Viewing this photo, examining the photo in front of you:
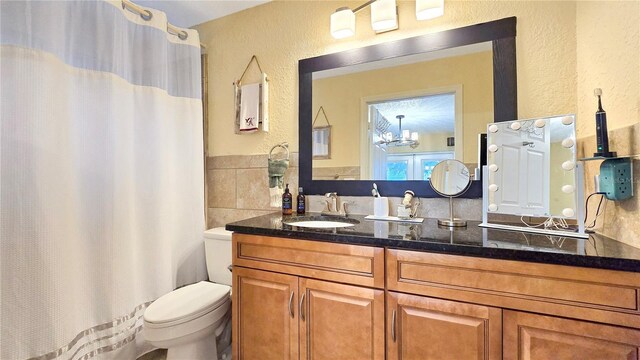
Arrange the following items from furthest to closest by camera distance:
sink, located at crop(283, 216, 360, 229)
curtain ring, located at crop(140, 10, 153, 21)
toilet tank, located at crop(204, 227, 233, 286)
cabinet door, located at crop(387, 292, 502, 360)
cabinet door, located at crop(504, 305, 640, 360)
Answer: toilet tank, located at crop(204, 227, 233, 286), curtain ring, located at crop(140, 10, 153, 21), sink, located at crop(283, 216, 360, 229), cabinet door, located at crop(387, 292, 502, 360), cabinet door, located at crop(504, 305, 640, 360)

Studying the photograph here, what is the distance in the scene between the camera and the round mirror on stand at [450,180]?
135cm

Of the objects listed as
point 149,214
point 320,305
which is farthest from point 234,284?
point 149,214

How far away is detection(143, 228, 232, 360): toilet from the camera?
52.7 inches

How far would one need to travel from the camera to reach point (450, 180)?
1380mm

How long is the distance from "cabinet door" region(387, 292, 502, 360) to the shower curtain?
1.44 metres

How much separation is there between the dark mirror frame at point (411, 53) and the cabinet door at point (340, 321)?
69 centimetres

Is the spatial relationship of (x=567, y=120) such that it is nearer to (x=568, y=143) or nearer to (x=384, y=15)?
(x=568, y=143)

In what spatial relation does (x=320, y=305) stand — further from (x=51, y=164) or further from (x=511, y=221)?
(x=51, y=164)

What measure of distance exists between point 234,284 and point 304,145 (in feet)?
3.13

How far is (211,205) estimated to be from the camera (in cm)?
221

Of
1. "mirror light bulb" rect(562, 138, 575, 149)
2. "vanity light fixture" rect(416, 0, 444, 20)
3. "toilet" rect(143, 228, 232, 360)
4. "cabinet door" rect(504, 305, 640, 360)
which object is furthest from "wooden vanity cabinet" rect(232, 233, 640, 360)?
"vanity light fixture" rect(416, 0, 444, 20)

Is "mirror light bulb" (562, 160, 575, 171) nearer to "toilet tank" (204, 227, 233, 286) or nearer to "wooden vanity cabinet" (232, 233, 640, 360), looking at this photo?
"wooden vanity cabinet" (232, 233, 640, 360)

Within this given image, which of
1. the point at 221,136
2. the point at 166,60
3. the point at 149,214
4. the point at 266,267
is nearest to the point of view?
the point at 266,267

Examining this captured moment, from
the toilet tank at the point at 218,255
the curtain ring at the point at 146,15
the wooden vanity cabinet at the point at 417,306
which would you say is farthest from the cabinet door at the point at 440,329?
the curtain ring at the point at 146,15
